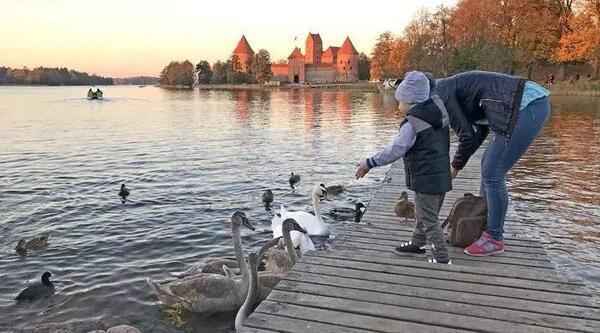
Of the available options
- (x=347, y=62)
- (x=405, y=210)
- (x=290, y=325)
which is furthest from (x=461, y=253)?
(x=347, y=62)

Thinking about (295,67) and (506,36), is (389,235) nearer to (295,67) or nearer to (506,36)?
(506,36)

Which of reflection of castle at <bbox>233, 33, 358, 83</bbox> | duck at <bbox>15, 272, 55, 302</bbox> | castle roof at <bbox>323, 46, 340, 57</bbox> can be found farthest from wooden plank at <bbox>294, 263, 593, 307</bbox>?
castle roof at <bbox>323, 46, 340, 57</bbox>

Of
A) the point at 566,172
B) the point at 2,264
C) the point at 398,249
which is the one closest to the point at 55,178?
the point at 2,264

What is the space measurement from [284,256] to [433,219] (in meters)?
3.11

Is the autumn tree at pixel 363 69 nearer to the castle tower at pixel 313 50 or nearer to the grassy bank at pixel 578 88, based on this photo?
the castle tower at pixel 313 50

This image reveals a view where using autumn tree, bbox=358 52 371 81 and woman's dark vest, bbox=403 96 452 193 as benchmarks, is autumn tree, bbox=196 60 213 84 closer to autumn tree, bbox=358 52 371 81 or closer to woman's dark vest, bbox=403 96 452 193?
autumn tree, bbox=358 52 371 81

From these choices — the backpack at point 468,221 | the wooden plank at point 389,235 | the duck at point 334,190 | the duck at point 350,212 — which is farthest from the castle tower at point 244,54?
the backpack at point 468,221

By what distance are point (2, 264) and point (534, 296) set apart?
905 centimetres

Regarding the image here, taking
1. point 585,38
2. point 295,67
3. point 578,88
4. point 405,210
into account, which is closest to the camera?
point 405,210

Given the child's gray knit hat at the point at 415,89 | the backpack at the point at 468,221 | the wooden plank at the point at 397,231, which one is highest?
the child's gray knit hat at the point at 415,89

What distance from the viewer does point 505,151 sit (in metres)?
5.55

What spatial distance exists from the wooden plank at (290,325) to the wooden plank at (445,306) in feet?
1.82

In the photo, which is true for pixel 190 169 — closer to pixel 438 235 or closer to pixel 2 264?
pixel 2 264

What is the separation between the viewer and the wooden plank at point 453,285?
16.1ft
